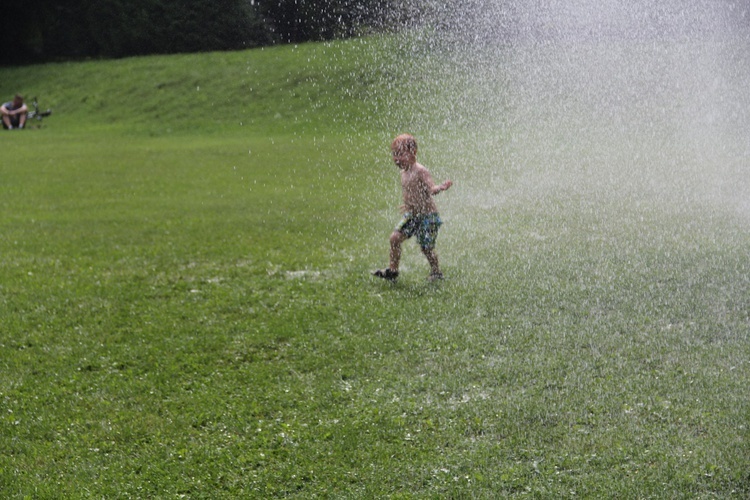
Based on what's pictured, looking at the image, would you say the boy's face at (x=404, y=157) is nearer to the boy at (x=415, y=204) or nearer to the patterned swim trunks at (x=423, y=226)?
the boy at (x=415, y=204)

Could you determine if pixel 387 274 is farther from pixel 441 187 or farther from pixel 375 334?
pixel 375 334

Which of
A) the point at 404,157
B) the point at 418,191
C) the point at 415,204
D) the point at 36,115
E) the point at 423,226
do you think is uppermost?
the point at 404,157

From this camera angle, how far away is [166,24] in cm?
2806

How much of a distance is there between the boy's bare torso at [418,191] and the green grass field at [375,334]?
2.02ft

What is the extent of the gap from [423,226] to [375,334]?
1.44 meters

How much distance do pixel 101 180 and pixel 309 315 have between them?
9.91 metres

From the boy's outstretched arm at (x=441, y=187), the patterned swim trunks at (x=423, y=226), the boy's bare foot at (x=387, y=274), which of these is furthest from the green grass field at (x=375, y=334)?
the boy's outstretched arm at (x=441, y=187)

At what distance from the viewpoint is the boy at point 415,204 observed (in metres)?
6.84

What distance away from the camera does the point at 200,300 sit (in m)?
6.89

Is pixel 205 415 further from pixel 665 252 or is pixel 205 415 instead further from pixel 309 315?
pixel 665 252

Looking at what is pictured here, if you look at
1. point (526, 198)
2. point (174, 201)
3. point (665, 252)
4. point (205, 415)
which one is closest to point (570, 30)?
point (526, 198)

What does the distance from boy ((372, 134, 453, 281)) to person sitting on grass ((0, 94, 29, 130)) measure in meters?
23.6

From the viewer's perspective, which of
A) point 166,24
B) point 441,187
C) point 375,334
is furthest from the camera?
point 166,24

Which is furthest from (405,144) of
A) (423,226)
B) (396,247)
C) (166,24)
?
(166,24)
